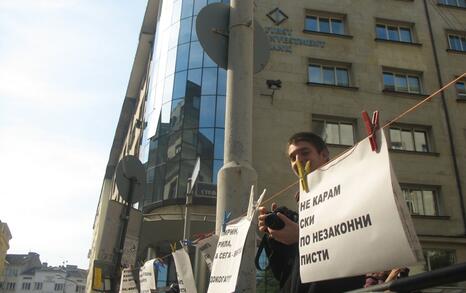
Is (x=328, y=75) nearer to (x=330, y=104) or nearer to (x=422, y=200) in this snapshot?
(x=330, y=104)

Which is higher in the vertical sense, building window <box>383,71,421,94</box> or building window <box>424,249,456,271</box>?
building window <box>383,71,421,94</box>

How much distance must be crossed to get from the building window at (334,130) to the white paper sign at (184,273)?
1463 cm

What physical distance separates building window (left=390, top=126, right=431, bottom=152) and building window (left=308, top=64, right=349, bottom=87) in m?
3.02

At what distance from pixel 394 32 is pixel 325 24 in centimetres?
350

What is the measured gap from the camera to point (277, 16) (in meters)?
21.3

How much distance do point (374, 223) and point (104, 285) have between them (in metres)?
6.47

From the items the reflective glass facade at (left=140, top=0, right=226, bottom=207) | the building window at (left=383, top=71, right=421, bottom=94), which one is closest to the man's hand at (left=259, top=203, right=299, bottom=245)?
the reflective glass facade at (left=140, top=0, right=226, bottom=207)

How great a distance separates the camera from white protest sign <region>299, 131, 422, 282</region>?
5.65 ft

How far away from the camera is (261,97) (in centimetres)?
1953

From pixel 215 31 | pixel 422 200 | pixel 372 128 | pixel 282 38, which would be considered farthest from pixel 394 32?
pixel 372 128

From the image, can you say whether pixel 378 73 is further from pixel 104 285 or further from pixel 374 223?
pixel 374 223

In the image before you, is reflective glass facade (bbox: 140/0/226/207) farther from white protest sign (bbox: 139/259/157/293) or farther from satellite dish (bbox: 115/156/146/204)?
white protest sign (bbox: 139/259/157/293)

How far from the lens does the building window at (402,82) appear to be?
21.2 metres

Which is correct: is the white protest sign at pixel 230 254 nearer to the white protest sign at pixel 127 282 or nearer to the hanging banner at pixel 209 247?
the hanging banner at pixel 209 247
